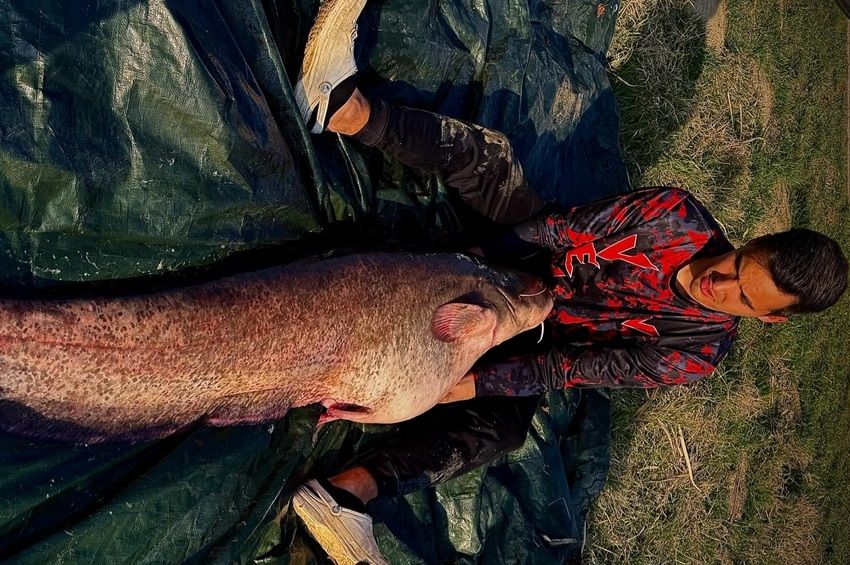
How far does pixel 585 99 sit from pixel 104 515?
4.33 meters

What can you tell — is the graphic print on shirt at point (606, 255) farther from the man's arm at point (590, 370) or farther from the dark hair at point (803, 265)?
the dark hair at point (803, 265)

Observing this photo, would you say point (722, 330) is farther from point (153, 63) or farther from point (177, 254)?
point (153, 63)

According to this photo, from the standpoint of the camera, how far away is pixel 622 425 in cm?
606

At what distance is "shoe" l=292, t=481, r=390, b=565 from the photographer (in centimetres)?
386

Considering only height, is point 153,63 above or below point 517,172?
above

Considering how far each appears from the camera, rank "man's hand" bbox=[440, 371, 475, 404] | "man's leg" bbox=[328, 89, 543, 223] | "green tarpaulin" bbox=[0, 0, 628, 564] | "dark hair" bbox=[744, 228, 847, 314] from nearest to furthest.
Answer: "green tarpaulin" bbox=[0, 0, 628, 564] < "dark hair" bbox=[744, 228, 847, 314] < "man's leg" bbox=[328, 89, 543, 223] < "man's hand" bbox=[440, 371, 475, 404]

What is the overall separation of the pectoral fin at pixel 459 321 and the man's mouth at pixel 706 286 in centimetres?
117

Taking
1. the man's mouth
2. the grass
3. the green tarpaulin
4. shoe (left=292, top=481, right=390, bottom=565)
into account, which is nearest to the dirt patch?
the grass

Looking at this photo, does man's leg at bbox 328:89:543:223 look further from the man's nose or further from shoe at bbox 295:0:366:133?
the man's nose

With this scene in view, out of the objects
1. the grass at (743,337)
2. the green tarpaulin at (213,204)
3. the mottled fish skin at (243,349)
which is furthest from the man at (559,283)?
the grass at (743,337)

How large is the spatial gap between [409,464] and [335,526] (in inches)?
24.7

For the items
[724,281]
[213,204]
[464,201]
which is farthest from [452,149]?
[724,281]

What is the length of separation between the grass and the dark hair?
8.18ft

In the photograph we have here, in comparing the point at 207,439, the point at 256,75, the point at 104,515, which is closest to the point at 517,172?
the point at 256,75
